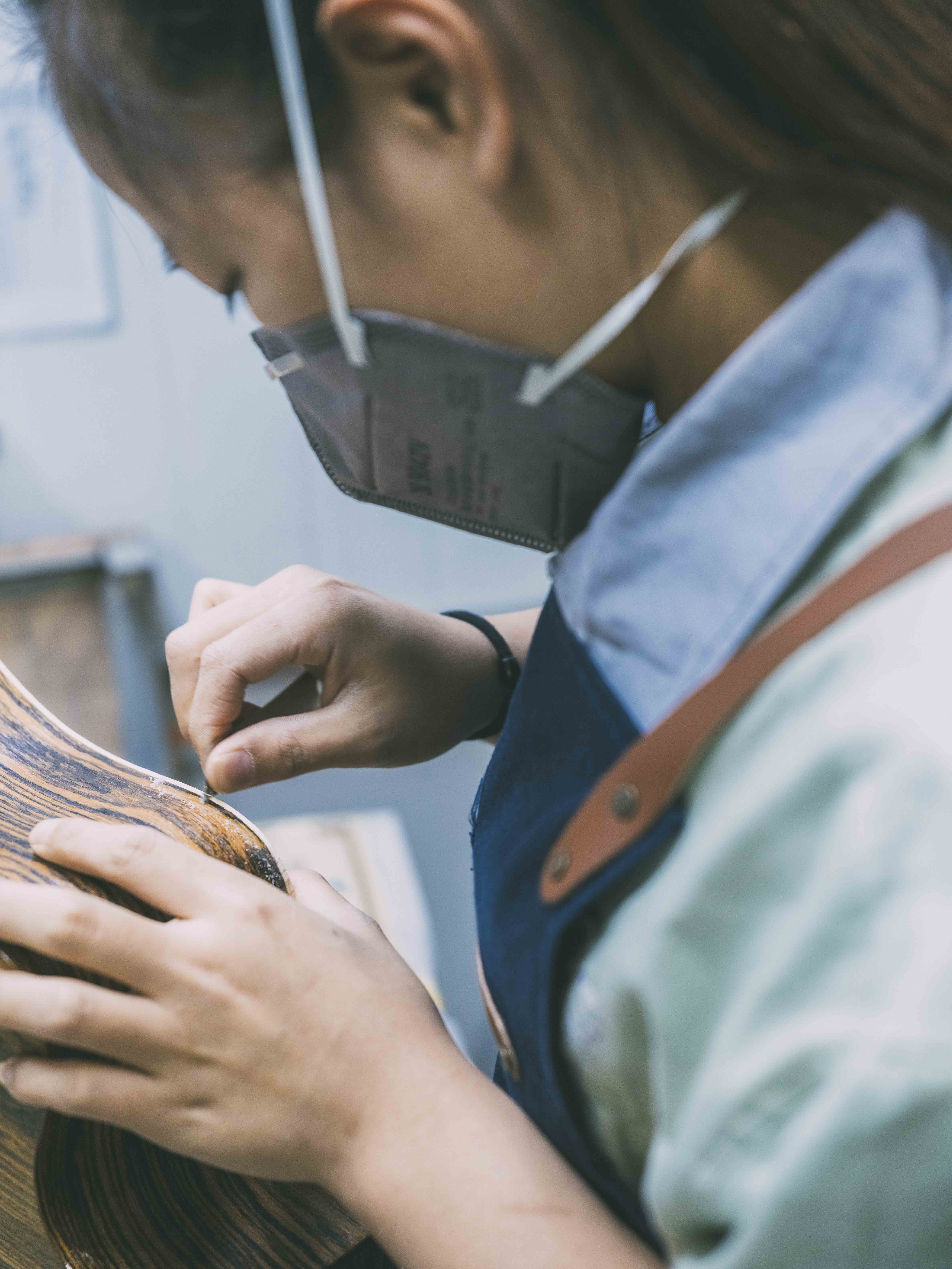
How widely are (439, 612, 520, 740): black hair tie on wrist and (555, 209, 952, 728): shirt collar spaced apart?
38 centimetres

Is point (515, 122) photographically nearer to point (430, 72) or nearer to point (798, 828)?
point (430, 72)

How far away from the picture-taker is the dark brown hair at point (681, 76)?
410 mm

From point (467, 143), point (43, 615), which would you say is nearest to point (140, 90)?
point (467, 143)

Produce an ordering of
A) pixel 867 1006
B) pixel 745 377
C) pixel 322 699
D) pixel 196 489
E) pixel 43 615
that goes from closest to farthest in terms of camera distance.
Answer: pixel 867 1006
pixel 745 377
pixel 322 699
pixel 43 615
pixel 196 489

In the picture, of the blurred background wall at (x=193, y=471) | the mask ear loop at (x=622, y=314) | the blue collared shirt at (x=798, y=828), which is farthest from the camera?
the blurred background wall at (x=193, y=471)

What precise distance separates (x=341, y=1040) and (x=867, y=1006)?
0.25 metres

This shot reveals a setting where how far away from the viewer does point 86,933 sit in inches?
18.2

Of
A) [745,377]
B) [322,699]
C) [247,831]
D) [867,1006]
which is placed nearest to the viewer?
[867,1006]

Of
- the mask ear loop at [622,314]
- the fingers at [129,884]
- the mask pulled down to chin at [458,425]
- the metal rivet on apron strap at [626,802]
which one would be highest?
the mask ear loop at [622,314]

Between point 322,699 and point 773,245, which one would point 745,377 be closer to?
point 773,245

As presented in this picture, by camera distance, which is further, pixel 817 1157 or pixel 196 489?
pixel 196 489

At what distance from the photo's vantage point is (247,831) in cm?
62

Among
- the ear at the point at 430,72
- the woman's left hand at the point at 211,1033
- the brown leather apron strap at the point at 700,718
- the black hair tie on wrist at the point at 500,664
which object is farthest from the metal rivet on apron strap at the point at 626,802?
the black hair tie on wrist at the point at 500,664

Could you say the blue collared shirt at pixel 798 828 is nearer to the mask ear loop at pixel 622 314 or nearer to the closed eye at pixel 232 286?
the mask ear loop at pixel 622 314
